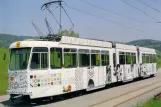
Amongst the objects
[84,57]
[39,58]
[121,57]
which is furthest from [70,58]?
[121,57]

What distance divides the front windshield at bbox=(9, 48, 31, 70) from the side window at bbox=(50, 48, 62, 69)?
1.22 meters

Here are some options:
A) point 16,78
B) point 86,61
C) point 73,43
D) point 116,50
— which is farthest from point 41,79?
point 116,50

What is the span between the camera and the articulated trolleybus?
14406 mm

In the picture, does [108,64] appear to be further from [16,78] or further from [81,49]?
[16,78]

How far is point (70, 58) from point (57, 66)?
1.38 meters

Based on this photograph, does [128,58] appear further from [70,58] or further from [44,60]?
[44,60]

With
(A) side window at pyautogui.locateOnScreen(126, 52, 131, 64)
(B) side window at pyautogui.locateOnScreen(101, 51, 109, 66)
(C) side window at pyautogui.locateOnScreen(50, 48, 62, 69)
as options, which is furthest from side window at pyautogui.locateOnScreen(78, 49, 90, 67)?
(A) side window at pyautogui.locateOnScreen(126, 52, 131, 64)

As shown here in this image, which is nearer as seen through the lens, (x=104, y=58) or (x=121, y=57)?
(x=104, y=58)

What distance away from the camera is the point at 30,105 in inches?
587

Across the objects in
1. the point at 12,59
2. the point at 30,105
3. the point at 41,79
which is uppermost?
the point at 12,59

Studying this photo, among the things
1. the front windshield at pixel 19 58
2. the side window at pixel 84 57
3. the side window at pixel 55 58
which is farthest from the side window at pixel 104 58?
the front windshield at pixel 19 58

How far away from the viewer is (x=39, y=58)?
1469cm

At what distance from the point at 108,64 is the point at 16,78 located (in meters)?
9.17

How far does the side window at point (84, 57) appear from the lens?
58.6 ft
